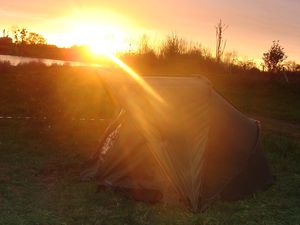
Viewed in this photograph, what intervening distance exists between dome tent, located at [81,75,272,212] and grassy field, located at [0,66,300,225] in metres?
0.28

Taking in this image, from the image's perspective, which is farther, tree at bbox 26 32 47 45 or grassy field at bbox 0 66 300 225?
tree at bbox 26 32 47 45

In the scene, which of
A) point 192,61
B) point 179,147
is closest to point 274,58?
point 192,61

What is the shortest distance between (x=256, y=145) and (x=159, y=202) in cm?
220

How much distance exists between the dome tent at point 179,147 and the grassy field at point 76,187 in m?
0.28

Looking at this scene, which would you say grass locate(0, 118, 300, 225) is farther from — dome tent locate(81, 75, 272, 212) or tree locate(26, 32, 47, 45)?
tree locate(26, 32, 47, 45)

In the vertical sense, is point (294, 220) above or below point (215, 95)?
below

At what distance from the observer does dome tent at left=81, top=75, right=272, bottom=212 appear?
25.9 feet

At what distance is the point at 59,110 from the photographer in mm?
18594

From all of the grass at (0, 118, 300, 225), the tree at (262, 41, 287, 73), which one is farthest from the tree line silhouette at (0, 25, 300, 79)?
the grass at (0, 118, 300, 225)

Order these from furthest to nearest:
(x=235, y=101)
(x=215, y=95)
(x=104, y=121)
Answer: (x=235, y=101), (x=104, y=121), (x=215, y=95)

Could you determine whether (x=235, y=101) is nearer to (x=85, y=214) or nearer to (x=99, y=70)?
(x=99, y=70)

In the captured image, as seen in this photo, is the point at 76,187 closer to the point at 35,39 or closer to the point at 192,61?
the point at 192,61

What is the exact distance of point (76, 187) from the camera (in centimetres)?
861

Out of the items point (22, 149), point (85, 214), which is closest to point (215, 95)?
point (85, 214)
